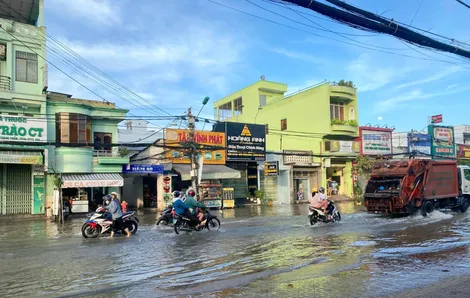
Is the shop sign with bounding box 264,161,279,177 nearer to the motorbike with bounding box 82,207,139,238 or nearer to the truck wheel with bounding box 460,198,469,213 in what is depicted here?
the truck wheel with bounding box 460,198,469,213

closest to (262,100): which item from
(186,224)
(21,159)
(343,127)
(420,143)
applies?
(343,127)

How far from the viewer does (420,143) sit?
41.7 metres

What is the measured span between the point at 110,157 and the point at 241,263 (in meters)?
17.8

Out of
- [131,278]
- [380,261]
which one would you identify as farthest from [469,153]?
[131,278]

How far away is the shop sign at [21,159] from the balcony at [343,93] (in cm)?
2385

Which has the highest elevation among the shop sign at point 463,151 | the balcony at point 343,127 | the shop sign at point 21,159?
the balcony at point 343,127

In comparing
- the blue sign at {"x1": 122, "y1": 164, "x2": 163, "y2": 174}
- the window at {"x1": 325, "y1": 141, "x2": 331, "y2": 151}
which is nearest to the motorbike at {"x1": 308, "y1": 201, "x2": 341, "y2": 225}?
the blue sign at {"x1": 122, "y1": 164, "x2": 163, "y2": 174}

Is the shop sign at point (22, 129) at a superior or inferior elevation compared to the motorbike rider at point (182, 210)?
superior

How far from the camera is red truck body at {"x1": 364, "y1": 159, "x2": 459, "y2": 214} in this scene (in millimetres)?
17000

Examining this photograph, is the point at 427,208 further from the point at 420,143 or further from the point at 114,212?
the point at 420,143

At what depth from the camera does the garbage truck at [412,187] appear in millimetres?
17031

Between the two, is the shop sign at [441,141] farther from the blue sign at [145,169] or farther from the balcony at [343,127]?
the blue sign at [145,169]

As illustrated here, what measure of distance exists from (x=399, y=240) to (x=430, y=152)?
3541cm

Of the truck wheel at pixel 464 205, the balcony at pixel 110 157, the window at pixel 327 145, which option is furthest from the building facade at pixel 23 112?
the window at pixel 327 145
